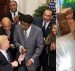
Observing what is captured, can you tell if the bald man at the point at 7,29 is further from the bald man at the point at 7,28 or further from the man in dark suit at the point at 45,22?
the man in dark suit at the point at 45,22

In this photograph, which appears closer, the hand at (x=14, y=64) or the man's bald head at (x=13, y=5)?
the hand at (x=14, y=64)

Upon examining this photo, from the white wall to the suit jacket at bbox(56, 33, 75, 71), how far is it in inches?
112

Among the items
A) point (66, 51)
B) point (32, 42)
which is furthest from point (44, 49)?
point (66, 51)

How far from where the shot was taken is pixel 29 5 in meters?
5.48

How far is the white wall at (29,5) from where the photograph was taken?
17.7ft

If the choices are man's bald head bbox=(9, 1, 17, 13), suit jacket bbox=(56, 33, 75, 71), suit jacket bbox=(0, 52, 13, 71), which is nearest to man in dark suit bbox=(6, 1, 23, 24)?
man's bald head bbox=(9, 1, 17, 13)

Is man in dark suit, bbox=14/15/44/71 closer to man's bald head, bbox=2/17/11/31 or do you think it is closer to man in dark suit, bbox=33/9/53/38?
man's bald head, bbox=2/17/11/31

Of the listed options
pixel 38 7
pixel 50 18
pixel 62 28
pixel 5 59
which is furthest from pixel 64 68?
pixel 38 7

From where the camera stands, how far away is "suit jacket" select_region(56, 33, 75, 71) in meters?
Answer: 2.66

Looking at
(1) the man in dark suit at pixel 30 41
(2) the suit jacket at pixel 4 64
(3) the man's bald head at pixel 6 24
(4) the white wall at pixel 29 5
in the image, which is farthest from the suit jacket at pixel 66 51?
(4) the white wall at pixel 29 5

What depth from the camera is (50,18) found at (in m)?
4.06

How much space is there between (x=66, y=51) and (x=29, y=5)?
2.95 m

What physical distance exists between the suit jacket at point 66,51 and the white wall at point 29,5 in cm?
283

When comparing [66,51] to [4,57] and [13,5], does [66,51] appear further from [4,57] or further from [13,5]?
[13,5]
